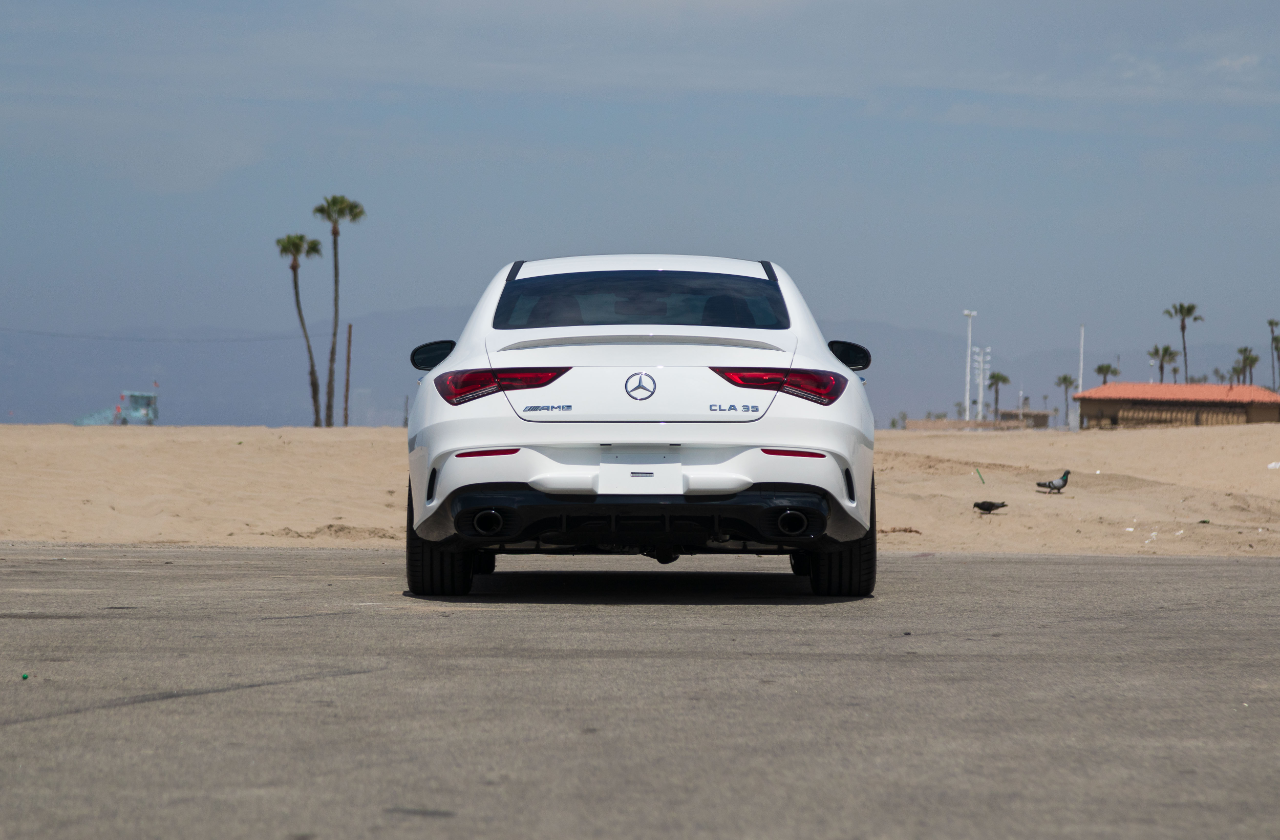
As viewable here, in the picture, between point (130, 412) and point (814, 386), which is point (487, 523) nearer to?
point (814, 386)

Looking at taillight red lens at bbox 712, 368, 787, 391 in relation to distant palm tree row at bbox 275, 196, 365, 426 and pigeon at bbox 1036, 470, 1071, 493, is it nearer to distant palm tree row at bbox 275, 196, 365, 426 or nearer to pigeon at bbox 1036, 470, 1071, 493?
pigeon at bbox 1036, 470, 1071, 493

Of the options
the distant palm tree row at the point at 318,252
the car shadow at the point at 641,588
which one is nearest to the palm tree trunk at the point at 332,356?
the distant palm tree row at the point at 318,252

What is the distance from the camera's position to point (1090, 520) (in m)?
19.3

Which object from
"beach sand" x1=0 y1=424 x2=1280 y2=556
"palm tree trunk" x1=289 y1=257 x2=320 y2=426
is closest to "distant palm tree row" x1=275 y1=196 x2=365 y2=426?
"palm tree trunk" x1=289 y1=257 x2=320 y2=426

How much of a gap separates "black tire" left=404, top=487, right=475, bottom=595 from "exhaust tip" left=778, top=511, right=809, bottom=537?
1.75m

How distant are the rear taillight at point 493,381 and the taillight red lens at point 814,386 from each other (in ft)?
3.44

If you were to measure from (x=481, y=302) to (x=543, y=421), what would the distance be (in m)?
1.11

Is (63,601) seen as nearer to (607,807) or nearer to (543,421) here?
(543,421)

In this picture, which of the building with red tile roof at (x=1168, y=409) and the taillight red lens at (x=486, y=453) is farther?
the building with red tile roof at (x=1168, y=409)

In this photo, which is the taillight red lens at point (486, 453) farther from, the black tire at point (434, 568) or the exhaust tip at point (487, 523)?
the black tire at point (434, 568)

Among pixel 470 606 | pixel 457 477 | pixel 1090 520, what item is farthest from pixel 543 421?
pixel 1090 520

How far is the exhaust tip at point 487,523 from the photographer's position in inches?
269

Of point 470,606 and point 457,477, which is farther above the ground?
point 457,477

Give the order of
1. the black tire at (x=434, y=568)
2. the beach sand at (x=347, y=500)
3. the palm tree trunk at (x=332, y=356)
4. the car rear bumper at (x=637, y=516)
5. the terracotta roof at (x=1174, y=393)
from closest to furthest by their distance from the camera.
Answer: the car rear bumper at (x=637, y=516) → the black tire at (x=434, y=568) → the beach sand at (x=347, y=500) → the palm tree trunk at (x=332, y=356) → the terracotta roof at (x=1174, y=393)
